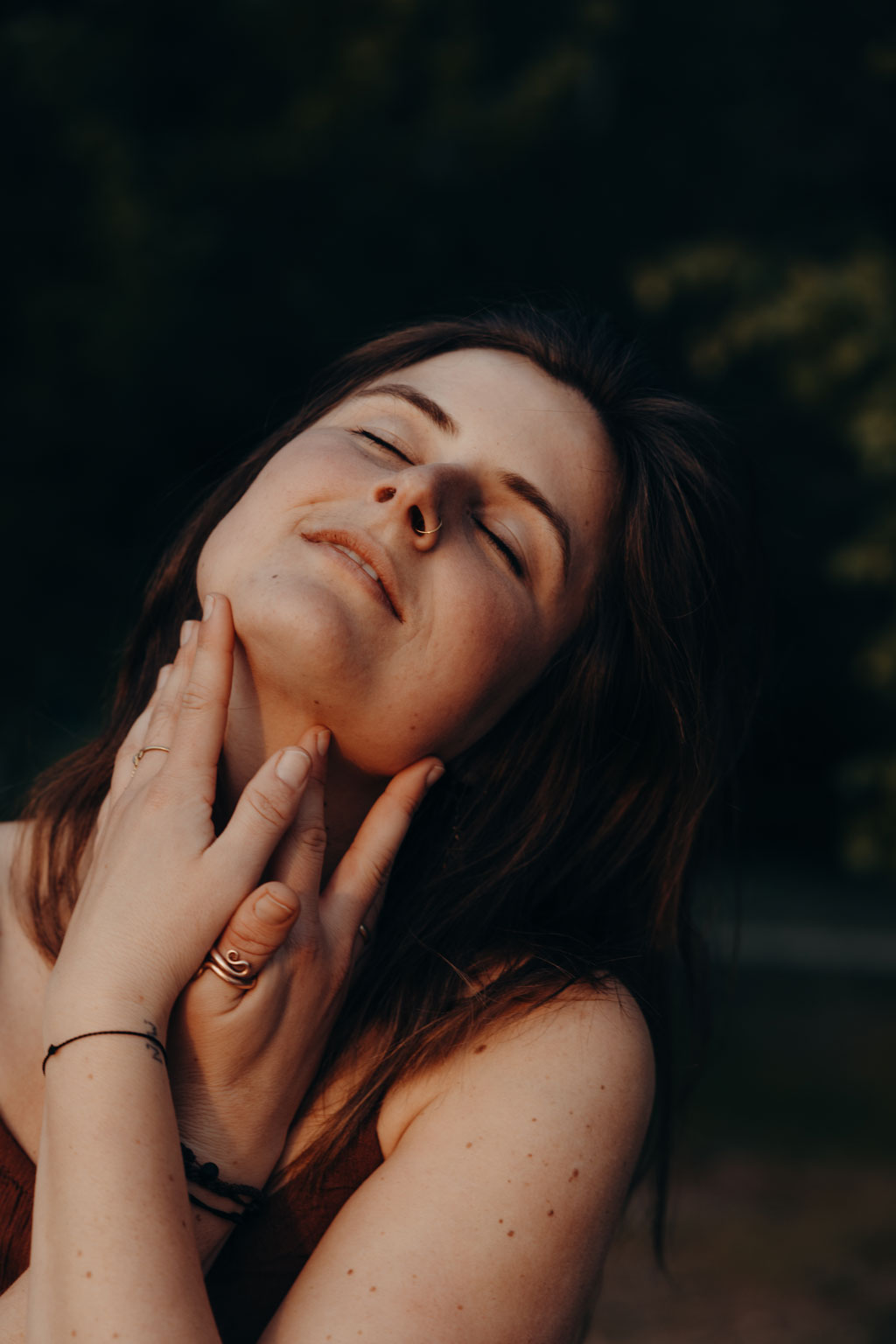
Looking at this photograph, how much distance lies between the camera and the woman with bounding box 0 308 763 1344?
1613mm

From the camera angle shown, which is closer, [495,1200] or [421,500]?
[495,1200]

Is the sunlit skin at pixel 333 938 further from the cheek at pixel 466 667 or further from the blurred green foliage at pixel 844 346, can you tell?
the blurred green foliage at pixel 844 346

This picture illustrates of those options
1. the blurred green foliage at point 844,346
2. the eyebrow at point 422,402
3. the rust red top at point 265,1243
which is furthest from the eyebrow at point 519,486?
the blurred green foliage at point 844,346

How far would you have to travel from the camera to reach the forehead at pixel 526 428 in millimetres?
2111

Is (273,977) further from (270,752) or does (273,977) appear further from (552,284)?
(552,284)

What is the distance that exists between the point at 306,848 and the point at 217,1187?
50 centimetres

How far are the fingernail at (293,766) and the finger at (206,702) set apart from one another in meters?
0.12

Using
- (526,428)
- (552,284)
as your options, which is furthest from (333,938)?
(552,284)

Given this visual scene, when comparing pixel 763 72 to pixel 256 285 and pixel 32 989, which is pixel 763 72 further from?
pixel 32 989

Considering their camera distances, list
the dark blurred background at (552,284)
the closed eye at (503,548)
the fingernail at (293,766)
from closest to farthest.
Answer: the fingernail at (293,766), the closed eye at (503,548), the dark blurred background at (552,284)

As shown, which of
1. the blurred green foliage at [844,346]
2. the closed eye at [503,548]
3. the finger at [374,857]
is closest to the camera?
the finger at [374,857]

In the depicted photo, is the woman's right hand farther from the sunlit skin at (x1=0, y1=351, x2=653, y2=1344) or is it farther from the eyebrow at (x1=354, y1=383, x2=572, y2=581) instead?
the eyebrow at (x1=354, y1=383, x2=572, y2=581)

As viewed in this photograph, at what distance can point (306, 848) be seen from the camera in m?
1.83

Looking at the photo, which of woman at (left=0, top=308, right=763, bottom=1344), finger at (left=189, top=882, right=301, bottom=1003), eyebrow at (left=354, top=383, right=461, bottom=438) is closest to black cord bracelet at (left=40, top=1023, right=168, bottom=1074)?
woman at (left=0, top=308, right=763, bottom=1344)
